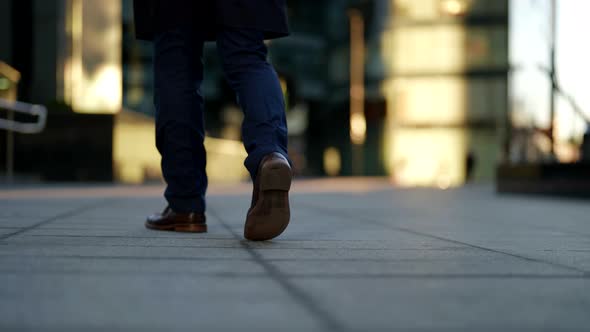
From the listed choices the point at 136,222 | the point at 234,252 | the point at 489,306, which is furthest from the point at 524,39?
the point at 489,306

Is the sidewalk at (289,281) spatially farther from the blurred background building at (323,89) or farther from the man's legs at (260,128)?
the blurred background building at (323,89)

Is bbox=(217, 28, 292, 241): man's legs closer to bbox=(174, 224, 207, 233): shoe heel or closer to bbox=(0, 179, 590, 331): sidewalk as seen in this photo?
bbox=(0, 179, 590, 331): sidewalk

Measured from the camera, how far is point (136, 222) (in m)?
3.36

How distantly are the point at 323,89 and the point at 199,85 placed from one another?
3229 cm

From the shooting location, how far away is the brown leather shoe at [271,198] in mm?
2342

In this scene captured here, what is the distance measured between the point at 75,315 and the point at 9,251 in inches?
37.6

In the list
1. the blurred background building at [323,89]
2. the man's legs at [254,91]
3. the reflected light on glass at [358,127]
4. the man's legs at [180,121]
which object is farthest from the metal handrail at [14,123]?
the reflected light on glass at [358,127]

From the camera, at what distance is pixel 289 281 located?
5.24ft

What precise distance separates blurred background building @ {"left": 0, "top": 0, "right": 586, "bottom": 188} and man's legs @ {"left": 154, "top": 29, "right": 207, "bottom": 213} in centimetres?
888

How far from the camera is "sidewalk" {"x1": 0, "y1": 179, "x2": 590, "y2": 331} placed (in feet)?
3.90

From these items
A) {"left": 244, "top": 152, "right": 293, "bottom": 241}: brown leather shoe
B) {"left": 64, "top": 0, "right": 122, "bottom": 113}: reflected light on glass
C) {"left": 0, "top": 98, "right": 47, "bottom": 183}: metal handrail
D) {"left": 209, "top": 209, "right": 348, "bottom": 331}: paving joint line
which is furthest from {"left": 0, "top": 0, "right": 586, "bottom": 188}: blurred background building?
{"left": 209, "top": 209, "right": 348, "bottom": 331}: paving joint line

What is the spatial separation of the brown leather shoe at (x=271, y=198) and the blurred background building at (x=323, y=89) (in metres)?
9.46

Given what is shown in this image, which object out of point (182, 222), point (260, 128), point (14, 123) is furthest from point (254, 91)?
point (14, 123)

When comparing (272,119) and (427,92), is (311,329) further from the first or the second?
(427,92)
